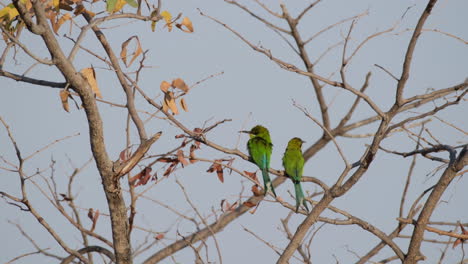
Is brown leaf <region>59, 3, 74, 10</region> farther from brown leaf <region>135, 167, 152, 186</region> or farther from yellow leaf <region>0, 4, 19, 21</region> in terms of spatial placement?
brown leaf <region>135, 167, 152, 186</region>

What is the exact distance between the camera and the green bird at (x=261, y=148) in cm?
500

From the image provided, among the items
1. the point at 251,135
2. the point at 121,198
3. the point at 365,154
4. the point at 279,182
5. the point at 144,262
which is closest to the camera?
the point at 365,154

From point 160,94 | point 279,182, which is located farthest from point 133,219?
point 279,182

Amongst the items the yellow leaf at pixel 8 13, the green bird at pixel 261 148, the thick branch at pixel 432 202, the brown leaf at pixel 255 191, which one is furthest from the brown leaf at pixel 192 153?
the thick branch at pixel 432 202

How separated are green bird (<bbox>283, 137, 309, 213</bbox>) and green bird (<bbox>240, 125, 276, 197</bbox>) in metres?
0.20

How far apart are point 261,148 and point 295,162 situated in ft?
1.14

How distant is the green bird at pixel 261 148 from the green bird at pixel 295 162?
0.20 m

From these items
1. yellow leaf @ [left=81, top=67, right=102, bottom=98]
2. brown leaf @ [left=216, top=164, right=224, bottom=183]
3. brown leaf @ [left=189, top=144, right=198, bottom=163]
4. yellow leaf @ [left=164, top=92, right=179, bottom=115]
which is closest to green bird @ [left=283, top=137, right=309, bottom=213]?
brown leaf @ [left=216, top=164, right=224, bottom=183]

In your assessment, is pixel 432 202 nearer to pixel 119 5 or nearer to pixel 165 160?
pixel 165 160

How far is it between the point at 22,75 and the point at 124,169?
2.65 feet

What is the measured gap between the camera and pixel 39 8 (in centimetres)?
317

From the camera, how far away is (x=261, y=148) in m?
5.30

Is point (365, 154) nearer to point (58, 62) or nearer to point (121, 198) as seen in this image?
point (121, 198)

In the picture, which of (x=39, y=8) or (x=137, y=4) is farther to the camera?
(x=137, y=4)
